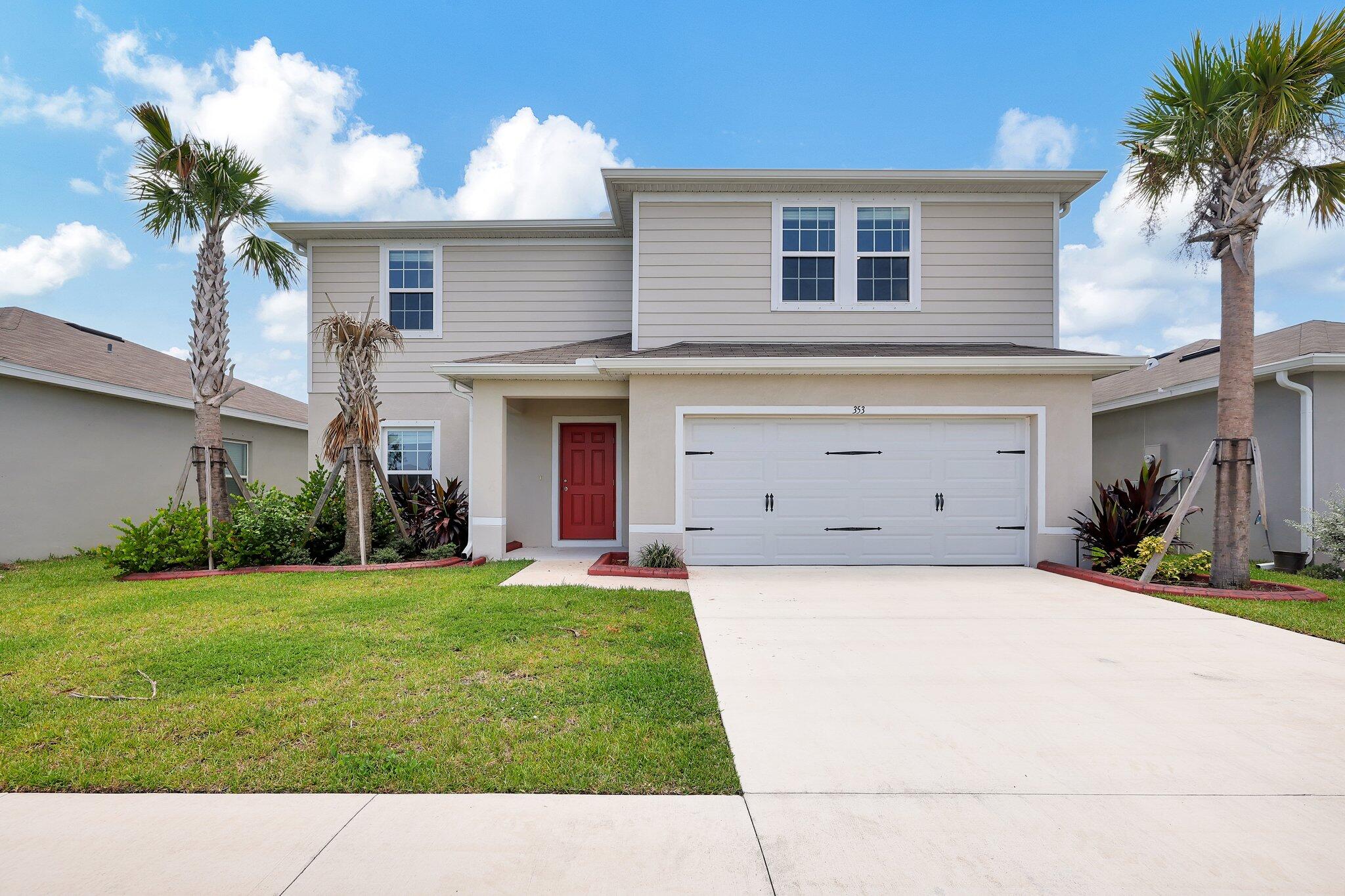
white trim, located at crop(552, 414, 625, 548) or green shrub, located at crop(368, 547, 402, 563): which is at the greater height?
white trim, located at crop(552, 414, 625, 548)

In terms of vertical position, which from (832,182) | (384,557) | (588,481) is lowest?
(384,557)

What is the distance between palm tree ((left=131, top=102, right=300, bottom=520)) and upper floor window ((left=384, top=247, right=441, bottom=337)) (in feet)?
7.10

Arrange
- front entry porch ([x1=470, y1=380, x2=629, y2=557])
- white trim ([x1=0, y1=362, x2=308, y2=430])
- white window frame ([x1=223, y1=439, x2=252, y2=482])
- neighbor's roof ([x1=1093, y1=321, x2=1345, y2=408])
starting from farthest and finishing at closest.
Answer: white window frame ([x1=223, y1=439, x2=252, y2=482]) → front entry porch ([x1=470, y1=380, x2=629, y2=557]) → neighbor's roof ([x1=1093, y1=321, x2=1345, y2=408]) → white trim ([x1=0, y1=362, x2=308, y2=430])

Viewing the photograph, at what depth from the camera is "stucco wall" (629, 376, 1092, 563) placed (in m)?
8.70

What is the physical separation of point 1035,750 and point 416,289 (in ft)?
36.2

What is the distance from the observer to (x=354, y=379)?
8.84m

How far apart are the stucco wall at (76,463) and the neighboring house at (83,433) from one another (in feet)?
0.04

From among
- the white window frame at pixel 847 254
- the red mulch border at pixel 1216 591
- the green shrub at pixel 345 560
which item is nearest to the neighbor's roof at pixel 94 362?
the green shrub at pixel 345 560

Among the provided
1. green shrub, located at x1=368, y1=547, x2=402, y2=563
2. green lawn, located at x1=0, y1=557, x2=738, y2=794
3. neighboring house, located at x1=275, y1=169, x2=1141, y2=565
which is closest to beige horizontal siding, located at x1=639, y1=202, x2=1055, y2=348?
neighboring house, located at x1=275, y1=169, x2=1141, y2=565

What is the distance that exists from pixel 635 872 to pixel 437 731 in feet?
4.96

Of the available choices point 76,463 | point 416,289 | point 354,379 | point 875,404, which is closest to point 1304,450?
point 875,404

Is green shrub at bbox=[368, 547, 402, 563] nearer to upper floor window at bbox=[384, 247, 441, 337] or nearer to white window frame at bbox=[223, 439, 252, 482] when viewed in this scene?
upper floor window at bbox=[384, 247, 441, 337]

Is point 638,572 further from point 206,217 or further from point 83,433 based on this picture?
point 83,433

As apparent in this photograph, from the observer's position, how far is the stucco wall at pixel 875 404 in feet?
28.5
